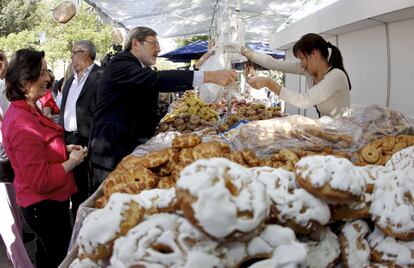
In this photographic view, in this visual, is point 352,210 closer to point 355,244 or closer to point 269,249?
point 355,244

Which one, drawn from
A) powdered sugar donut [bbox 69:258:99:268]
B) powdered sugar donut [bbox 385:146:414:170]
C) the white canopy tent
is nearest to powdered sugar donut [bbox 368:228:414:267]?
powdered sugar donut [bbox 385:146:414:170]

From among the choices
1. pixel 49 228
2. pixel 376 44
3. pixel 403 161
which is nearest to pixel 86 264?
pixel 403 161

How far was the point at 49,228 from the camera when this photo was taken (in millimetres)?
2508

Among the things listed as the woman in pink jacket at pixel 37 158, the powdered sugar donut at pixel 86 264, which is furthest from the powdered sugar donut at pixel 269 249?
the woman in pink jacket at pixel 37 158

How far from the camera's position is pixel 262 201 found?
944 millimetres

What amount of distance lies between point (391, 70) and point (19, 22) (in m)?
40.0

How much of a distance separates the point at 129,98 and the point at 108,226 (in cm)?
192

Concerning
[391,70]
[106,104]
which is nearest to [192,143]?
[106,104]

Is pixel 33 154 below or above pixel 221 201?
below

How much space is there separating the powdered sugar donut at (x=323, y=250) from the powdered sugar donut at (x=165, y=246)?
307mm

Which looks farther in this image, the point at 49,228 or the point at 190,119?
the point at 190,119

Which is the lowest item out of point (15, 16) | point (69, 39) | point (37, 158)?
point (37, 158)

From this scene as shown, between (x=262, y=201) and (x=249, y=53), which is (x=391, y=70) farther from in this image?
(x=262, y=201)

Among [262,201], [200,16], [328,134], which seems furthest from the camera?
[200,16]
